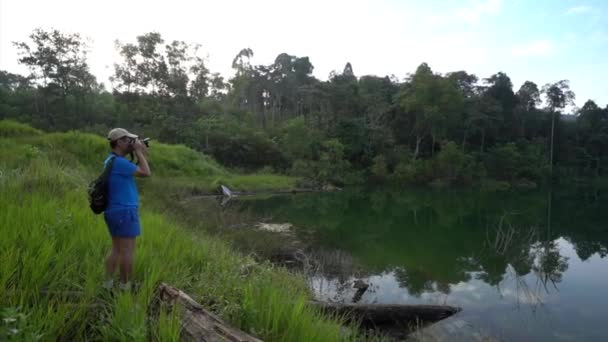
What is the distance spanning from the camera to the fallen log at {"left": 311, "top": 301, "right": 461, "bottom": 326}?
5074 millimetres

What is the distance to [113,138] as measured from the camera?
3.04 m

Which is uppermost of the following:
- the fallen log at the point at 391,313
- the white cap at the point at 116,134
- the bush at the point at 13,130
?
the bush at the point at 13,130

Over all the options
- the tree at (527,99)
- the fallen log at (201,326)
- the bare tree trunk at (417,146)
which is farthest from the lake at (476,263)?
the tree at (527,99)

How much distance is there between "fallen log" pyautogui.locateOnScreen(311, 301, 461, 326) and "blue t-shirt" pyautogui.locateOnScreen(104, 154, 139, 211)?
2.89m

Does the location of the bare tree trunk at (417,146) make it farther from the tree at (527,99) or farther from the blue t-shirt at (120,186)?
the blue t-shirt at (120,186)

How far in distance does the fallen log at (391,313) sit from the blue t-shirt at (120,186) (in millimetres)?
2892

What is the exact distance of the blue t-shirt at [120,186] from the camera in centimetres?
293

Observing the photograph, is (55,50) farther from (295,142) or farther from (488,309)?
(488,309)

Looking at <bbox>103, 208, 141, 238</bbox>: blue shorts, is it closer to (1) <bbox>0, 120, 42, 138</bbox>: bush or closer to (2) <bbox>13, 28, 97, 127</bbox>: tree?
(1) <bbox>0, 120, 42, 138</bbox>: bush

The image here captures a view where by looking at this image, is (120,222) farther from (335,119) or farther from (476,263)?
(335,119)

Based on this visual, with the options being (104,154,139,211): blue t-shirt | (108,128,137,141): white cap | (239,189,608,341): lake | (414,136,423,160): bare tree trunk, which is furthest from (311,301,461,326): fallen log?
(414,136,423,160): bare tree trunk

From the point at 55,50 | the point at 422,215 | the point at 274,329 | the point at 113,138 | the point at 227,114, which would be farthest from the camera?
the point at 227,114

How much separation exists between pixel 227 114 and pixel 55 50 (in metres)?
15.6

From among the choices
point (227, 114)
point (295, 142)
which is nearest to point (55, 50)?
point (227, 114)
